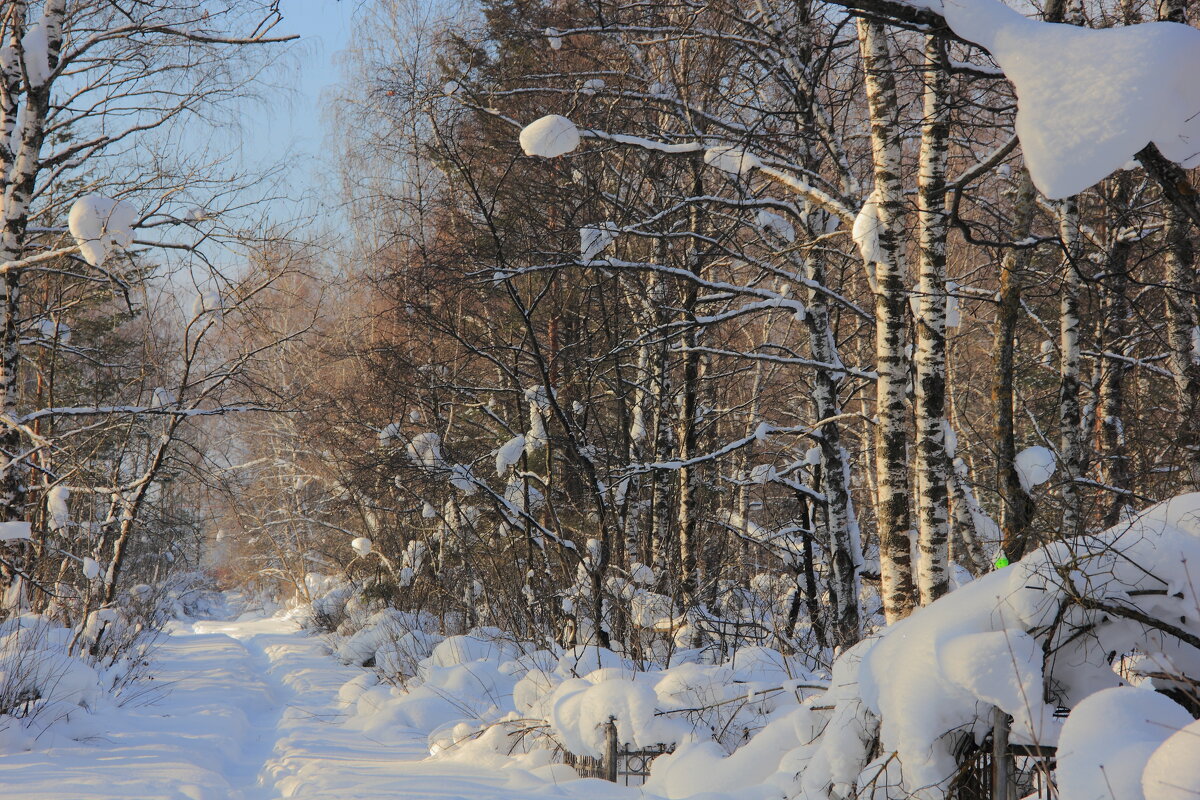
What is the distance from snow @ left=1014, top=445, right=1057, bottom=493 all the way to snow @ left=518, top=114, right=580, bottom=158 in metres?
3.43

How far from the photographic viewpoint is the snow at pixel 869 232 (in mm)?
4773

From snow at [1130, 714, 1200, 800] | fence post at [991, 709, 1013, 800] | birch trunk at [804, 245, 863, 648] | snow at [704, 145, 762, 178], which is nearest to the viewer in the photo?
snow at [1130, 714, 1200, 800]

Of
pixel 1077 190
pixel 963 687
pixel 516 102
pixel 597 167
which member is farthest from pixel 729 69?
pixel 963 687

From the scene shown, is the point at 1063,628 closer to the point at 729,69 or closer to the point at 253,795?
the point at 253,795

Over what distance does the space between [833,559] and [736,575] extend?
2.02 meters

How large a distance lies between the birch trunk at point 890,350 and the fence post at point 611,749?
70.0 inches

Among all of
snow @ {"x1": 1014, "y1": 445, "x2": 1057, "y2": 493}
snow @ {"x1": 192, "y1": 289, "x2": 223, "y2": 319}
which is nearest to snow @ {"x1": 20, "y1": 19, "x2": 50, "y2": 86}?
snow @ {"x1": 192, "y1": 289, "x2": 223, "y2": 319}

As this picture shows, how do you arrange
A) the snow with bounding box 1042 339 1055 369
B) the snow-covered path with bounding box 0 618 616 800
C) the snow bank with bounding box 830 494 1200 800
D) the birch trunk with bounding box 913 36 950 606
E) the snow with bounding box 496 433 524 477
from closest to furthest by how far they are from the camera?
the snow bank with bounding box 830 494 1200 800
the snow-covered path with bounding box 0 618 616 800
the birch trunk with bounding box 913 36 950 606
the snow with bounding box 496 433 524 477
the snow with bounding box 1042 339 1055 369

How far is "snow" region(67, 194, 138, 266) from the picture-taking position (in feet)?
19.8

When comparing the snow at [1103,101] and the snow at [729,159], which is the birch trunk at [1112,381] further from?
the snow at [1103,101]

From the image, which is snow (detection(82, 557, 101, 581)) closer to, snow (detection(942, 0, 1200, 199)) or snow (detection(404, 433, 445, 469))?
snow (detection(404, 433, 445, 469))

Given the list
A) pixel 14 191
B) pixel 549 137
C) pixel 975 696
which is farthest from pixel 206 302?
pixel 975 696

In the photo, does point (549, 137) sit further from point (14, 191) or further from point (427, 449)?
point (14, 191)

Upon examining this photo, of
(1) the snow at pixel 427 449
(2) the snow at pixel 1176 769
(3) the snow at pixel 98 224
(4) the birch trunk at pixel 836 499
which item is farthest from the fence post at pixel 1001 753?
(3) the snow at pixel 98 224
